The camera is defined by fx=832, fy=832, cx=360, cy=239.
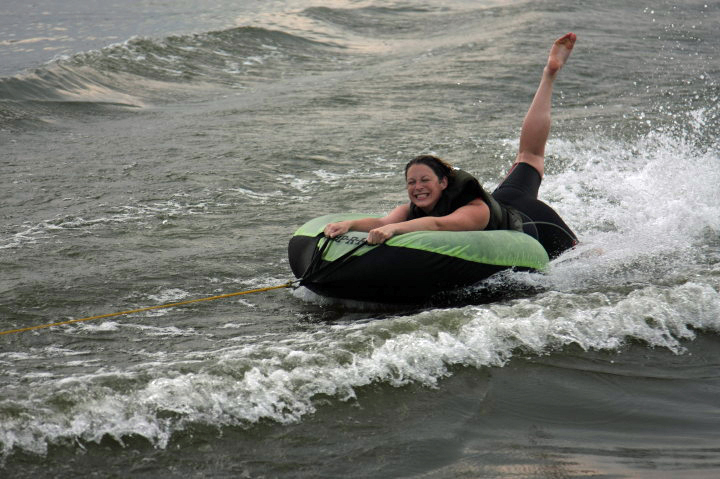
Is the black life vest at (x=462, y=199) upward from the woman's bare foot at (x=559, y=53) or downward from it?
downward

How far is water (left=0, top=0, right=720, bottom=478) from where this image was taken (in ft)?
11.1

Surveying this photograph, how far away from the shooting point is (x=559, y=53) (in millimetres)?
6879

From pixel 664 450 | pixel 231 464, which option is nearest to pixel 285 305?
pixel 231 464

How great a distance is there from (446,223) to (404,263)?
47 centimetres

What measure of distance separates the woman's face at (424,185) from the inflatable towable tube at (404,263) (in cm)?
35

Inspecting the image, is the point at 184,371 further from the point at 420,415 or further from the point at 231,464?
the point at 420,415

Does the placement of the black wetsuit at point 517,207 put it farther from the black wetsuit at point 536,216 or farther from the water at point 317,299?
the water at point 317,299

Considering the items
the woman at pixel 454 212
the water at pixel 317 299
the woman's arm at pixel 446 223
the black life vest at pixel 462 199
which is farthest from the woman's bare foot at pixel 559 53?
the woman's arm at pixel 446 223

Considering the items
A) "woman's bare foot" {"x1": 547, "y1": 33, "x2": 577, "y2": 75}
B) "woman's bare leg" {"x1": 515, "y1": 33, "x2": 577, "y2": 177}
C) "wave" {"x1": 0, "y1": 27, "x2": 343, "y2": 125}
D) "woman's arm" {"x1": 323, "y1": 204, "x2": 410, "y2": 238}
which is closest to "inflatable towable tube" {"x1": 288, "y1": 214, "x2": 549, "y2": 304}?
"woman's arm" {"x1": 323, "y1": 204, "x2": 410, "y2": 238}

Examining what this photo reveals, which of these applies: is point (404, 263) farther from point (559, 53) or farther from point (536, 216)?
point (559, 53)

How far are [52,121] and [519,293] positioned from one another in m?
7.55

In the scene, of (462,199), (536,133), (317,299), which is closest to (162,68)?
(536,133)

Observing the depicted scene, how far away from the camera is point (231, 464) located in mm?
3223

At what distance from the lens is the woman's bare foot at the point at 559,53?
267 inches
